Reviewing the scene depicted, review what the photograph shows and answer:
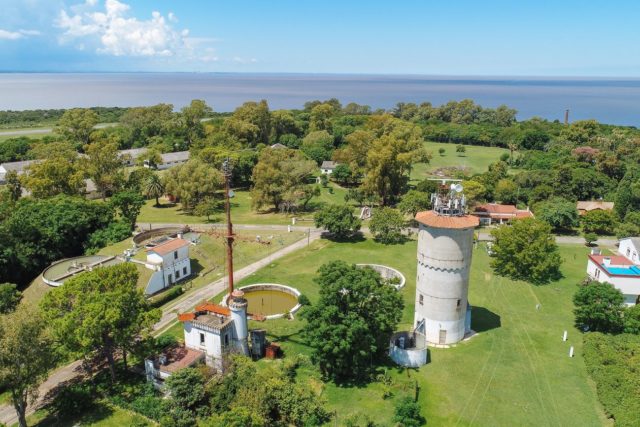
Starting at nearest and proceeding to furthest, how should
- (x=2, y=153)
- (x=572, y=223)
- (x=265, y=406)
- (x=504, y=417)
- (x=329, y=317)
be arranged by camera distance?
(x=265, y=406), (x=504, y=417), (x=329, y=317), (x=572, y=223), (x=2, y=153)

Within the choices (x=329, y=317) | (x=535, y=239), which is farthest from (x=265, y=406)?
(x=535, y=239)

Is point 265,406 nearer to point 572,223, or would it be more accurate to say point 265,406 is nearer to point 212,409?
point 212,409

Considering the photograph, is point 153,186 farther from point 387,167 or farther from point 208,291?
point 387,167

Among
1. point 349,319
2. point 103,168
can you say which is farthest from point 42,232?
point 349,319

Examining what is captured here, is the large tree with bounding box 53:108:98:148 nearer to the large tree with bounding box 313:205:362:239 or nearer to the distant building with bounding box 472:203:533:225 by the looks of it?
the large tree with bounding box 313:205:362:239

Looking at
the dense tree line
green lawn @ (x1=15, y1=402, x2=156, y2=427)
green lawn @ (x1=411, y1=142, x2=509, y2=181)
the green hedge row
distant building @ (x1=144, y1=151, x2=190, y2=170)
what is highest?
the dense tree line

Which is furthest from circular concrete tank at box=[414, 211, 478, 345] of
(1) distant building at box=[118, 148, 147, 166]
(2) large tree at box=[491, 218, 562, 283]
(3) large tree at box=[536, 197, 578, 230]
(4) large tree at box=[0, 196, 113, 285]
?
(1) distant building at box=[118, 148, 147, 166]

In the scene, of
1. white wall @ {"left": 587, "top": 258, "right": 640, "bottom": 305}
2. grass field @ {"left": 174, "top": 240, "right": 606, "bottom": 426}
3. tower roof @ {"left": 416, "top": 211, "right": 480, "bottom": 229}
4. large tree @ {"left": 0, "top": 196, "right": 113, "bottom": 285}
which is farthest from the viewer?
large tree @ {"left": 0, "top": 196, "right": 113, "bottom": 285}
